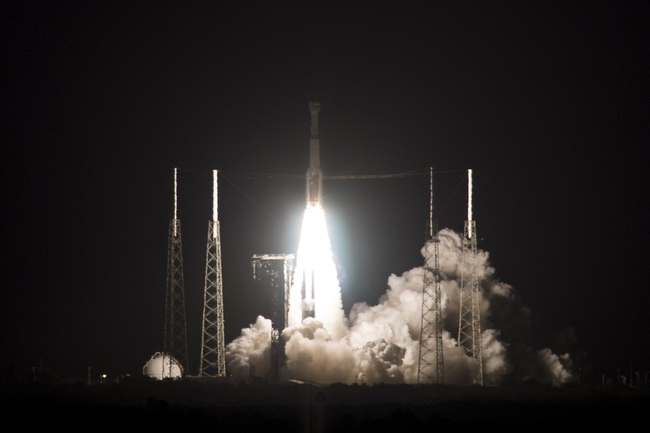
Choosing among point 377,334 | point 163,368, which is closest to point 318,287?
point 377,334

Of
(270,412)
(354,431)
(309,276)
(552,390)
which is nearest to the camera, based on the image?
(354,431)

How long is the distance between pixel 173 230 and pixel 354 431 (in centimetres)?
1823

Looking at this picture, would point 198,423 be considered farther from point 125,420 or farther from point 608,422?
point 608,422

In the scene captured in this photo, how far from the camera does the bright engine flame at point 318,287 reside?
3627 inches

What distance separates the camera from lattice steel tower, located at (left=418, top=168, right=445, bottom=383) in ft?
268

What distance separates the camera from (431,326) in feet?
304

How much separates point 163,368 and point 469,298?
2234 centimetres

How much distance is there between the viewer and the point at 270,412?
3150 inches

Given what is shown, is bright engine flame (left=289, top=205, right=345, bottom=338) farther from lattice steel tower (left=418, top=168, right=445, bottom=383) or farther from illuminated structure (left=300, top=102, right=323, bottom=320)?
lattice steel tower (left=418, top=168, right=445, bottom=383)

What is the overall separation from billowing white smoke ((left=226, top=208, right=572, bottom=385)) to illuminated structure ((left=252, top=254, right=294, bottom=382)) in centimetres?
152

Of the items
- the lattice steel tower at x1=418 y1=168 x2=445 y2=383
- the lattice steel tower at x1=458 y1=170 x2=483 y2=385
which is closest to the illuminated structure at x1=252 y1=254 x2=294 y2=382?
the lattice steel tower at x1=418 y1=168 x2=445 y2=383

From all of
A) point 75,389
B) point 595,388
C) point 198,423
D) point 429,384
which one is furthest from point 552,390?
point 75,389

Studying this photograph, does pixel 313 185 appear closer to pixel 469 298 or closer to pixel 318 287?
pixel 318 287

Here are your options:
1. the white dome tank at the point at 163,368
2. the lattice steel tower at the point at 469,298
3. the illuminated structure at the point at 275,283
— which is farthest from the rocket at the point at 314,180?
the white dome tank at the point at 163,368
